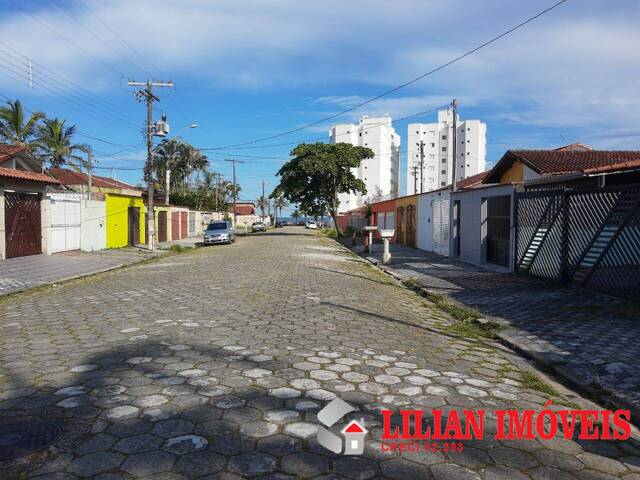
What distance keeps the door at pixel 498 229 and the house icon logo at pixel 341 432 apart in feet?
38.6

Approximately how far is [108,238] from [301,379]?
22.5 meters

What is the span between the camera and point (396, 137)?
111875mm

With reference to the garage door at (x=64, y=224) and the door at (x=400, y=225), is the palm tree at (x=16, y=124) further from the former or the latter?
the door at (x=400, y=225)

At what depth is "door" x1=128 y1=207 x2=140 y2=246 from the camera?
27.4m

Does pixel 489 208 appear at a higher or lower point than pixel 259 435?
higher

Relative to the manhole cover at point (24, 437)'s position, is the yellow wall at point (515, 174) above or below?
above

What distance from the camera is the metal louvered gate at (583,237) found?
29.8 ft

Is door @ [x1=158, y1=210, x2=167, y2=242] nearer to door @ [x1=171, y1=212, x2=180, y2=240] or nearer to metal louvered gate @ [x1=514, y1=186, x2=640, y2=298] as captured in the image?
→ door @ [x1=171, y1=212, x2=180, y2=240]

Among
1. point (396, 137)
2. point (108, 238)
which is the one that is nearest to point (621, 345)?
point (108, 238)

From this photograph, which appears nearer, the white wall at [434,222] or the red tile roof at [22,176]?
the red tile roof at [22,176]

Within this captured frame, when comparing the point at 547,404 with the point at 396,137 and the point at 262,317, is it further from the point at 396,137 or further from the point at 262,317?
the point at 396,137

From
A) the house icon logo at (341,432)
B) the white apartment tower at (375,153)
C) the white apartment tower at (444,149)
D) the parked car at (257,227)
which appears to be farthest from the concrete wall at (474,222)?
the white apartment tower at (375,153)

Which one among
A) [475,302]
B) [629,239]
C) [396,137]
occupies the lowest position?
[475,302]

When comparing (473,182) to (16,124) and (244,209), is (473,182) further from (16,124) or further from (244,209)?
(244,209)
